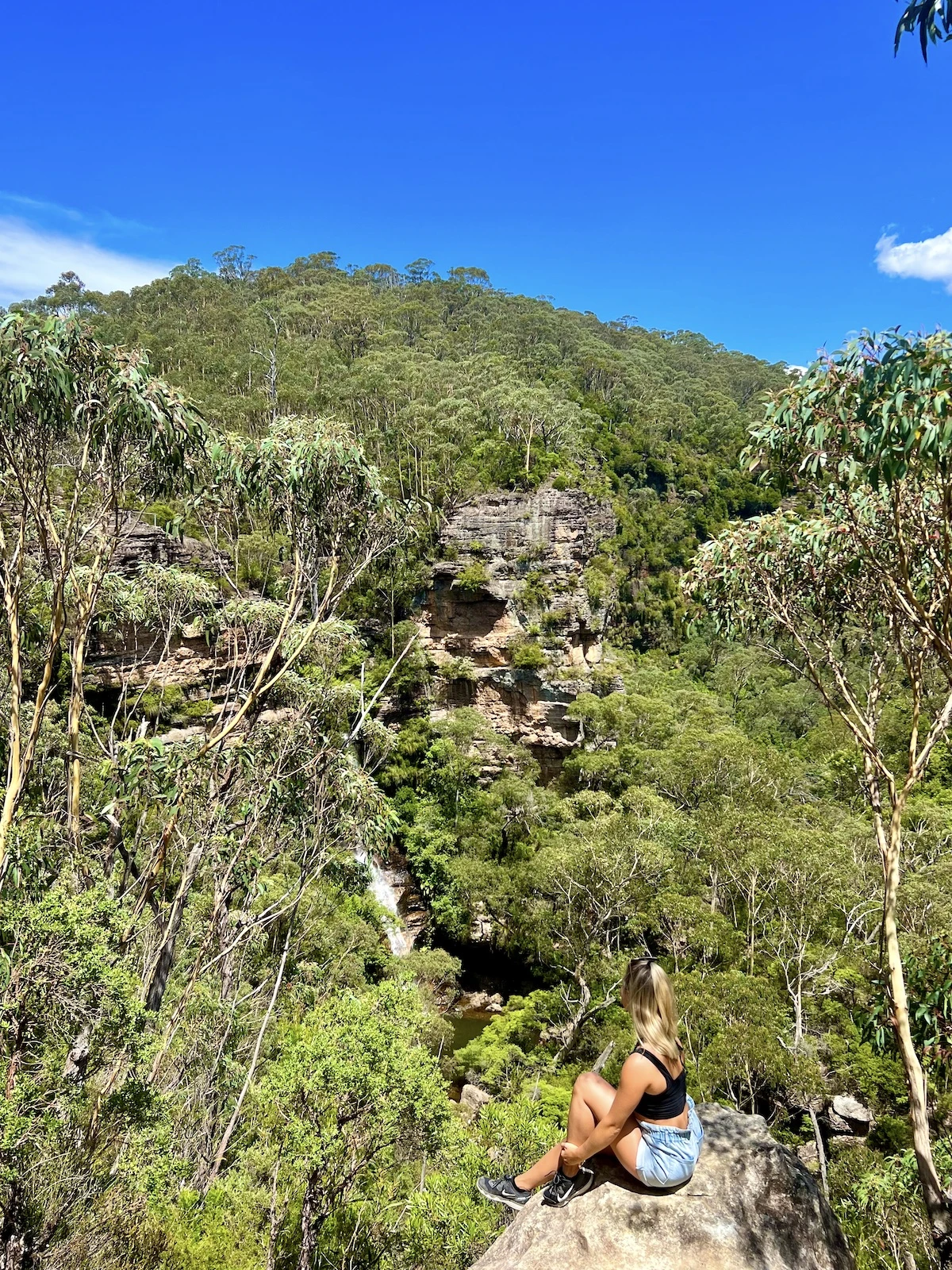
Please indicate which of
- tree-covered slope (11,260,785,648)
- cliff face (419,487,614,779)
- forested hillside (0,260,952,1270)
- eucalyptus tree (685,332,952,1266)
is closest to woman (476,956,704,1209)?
eucalyptus tree (685,332,952,1266)

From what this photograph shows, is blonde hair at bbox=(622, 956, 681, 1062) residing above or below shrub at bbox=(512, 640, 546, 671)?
above

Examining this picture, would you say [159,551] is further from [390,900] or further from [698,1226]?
[698,1226]

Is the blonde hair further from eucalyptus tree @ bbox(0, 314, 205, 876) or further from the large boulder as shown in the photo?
eucalyptus tree @ bbox(0, 314, 205, 876)

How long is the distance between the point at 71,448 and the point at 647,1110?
6.93 m

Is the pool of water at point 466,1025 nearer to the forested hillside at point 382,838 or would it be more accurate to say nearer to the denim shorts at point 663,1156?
the forested hillside at point 382,838

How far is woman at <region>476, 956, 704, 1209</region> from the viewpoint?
3.49 m

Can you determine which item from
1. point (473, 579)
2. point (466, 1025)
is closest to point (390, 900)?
point (466, 1025)

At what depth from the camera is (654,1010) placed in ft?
11.7

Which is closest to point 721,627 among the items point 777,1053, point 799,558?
point 799,558

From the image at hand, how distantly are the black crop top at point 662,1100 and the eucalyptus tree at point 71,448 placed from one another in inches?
181

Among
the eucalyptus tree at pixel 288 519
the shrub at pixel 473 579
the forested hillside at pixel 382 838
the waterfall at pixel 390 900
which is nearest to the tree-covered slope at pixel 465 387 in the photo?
the forested hillside at pixel 382 838

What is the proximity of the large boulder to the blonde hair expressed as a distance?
2.58 ft

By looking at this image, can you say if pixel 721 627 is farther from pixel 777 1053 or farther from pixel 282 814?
pixel 777 1053

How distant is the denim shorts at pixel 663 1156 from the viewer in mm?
3566
